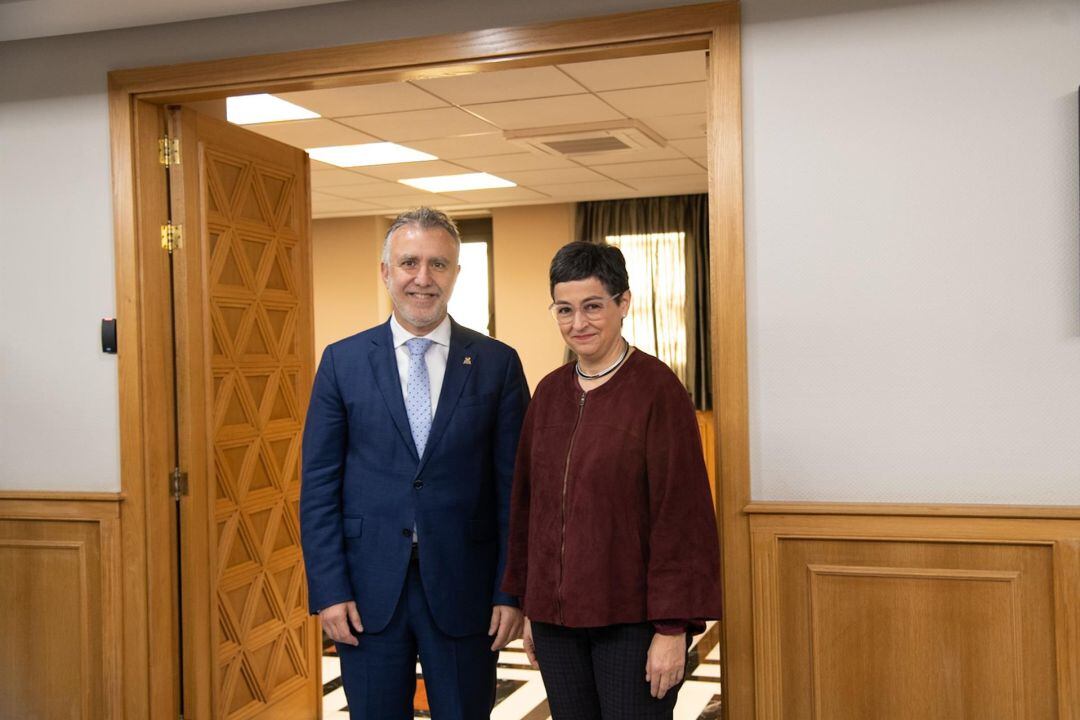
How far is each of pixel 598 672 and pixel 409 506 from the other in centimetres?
65

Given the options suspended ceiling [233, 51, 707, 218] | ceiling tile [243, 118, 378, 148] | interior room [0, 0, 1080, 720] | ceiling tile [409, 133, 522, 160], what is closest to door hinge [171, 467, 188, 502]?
interior room [0, 0, 1080, 720]

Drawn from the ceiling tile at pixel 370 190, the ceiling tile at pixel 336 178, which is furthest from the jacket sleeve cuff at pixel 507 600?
the ceiling tile at pixel 370 190

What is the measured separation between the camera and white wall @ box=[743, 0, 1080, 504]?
9.33ft

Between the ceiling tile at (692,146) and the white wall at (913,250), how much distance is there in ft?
12.9

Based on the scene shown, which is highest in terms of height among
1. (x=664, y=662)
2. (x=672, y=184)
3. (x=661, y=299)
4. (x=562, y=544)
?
(x=672, y=184)

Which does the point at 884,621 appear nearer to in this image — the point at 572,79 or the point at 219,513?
the point at 219,513

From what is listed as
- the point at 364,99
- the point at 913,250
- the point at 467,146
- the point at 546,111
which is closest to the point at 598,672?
the point at 913,250

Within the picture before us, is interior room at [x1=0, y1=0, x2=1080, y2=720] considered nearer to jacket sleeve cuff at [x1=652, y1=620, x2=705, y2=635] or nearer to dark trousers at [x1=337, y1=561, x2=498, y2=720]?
jacket sleeve cuff at [x1=652, y1=620, x2=705, y2=635]

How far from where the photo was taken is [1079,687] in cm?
276

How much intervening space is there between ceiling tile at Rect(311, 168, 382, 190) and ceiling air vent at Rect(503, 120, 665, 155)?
160cm

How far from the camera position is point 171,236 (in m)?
3.81

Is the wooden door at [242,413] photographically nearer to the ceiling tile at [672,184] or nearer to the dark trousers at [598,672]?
the dark trousers at [598,672]

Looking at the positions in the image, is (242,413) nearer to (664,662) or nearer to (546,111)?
(664,662)

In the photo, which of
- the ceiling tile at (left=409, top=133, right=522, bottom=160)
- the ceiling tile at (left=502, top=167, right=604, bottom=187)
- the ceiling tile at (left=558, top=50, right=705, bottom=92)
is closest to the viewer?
the ceiling tile at (left=558, top=50, right=705, bottom=92)
